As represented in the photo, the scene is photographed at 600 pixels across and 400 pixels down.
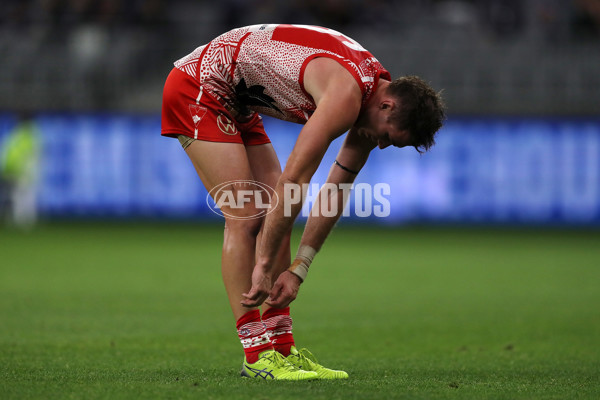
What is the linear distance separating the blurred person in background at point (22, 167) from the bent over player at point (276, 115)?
14513 millimetres

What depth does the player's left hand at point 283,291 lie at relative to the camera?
4758mm

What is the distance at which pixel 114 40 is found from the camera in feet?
69.8

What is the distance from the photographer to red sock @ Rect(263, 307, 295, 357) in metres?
5.12

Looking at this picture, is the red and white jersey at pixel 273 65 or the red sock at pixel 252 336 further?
the red sock at pixel 252 336

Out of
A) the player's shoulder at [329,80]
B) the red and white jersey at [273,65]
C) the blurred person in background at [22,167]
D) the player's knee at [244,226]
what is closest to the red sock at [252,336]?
the player's knee at [244,226]

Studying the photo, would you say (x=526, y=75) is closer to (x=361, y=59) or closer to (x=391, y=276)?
(x=391, y=276)

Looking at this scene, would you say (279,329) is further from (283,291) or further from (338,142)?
(338,142)

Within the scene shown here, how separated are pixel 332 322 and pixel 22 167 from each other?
12.9m

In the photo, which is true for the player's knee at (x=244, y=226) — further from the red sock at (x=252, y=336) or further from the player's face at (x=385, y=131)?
the player's face at (x=385, y=131)

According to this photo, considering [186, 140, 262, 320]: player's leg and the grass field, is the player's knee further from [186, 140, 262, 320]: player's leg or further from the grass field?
the grass field

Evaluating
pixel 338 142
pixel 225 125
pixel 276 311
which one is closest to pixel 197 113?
pixel 225 125

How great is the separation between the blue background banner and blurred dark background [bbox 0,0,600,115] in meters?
0.68

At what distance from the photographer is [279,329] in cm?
512

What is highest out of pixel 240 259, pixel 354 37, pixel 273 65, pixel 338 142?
pixel 354 37
